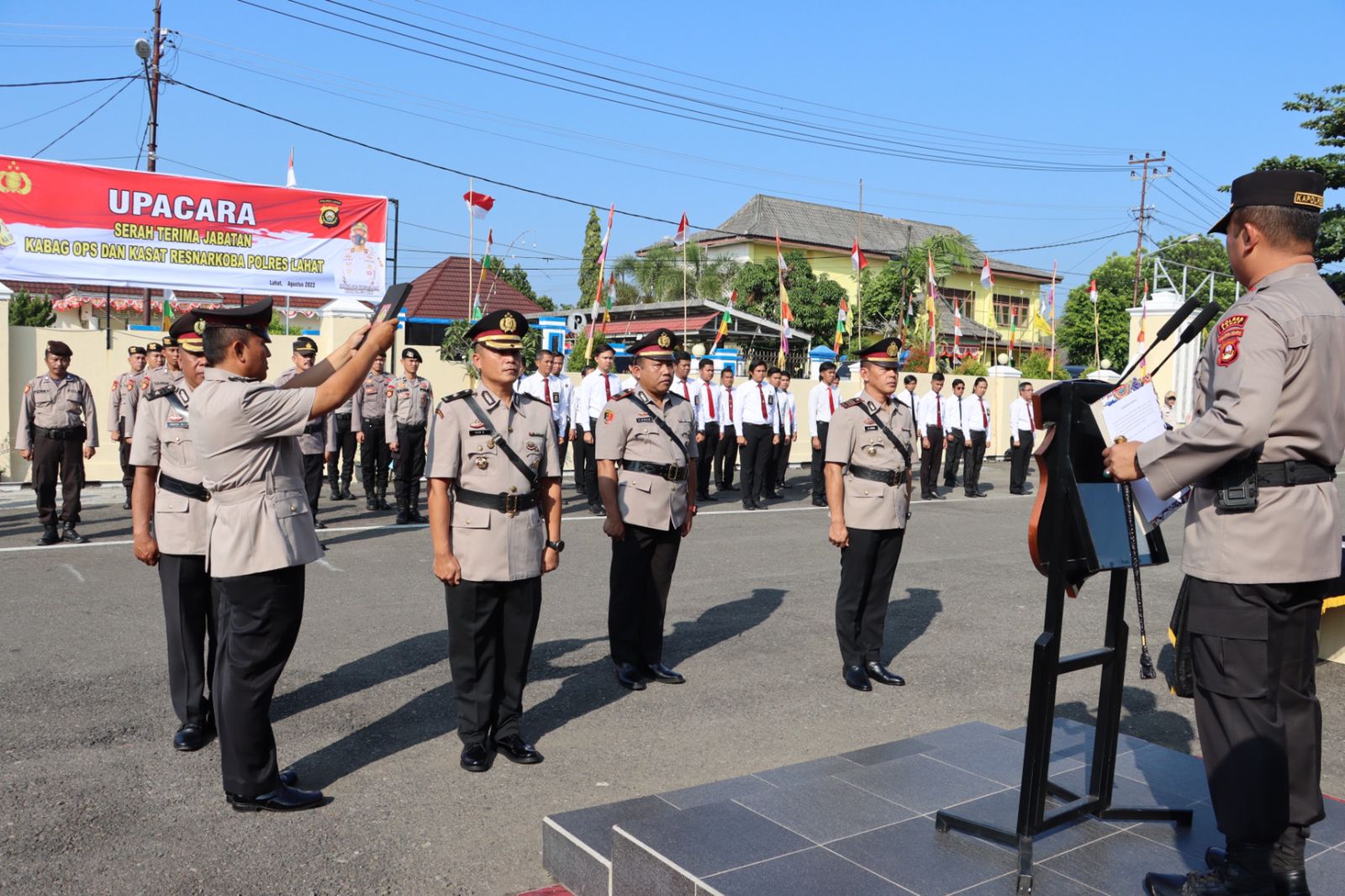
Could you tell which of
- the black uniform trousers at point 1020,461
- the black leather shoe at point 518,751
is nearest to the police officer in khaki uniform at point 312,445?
the black leather shoe at point 518,751

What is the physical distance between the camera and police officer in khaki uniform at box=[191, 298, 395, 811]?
13.3 feet

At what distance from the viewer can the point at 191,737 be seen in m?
4.83

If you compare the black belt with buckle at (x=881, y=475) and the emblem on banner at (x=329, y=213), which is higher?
the emblem on banner at (x=329, y=213)

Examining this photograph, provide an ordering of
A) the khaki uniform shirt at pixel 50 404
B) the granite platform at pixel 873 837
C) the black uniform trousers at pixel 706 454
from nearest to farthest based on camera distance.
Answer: the granite platform at pixel 873 837
the khaki uniform shirt at pixel 50 404
the black uniform trousers at pixel 706 454

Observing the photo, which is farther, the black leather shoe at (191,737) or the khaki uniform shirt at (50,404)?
the khaki uniform shirt at (50,404)

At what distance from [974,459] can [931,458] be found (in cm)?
107

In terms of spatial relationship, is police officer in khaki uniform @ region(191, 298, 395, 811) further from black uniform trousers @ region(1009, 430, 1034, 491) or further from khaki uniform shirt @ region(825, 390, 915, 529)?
black uniform trousers @ region(1009, 430, 1034, 491)

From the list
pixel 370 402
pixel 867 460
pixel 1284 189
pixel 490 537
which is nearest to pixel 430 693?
pixel 490 537

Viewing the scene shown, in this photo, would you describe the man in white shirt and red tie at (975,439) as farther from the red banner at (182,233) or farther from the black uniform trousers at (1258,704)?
the black uniform trousers at (1258,704)

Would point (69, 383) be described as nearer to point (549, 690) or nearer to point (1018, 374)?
point (549, 690)

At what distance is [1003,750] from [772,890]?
173 centimetres

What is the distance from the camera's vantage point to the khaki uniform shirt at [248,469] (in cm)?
402

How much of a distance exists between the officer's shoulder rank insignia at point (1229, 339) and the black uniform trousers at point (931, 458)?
13.6 metres

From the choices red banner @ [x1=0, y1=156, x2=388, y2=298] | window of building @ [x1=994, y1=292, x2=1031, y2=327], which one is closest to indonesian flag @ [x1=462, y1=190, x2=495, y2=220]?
red banner @ [x1=0, y1=156, x2=388, y2=298]
